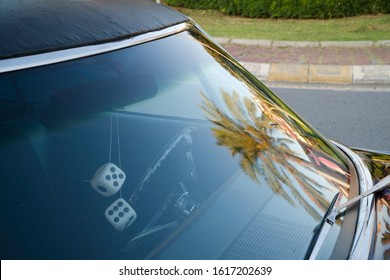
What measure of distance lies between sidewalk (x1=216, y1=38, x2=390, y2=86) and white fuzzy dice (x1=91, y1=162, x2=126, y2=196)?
6224 mm

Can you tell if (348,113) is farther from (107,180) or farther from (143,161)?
(107,180)

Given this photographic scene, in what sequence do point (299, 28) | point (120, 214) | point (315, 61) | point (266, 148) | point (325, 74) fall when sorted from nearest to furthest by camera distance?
point (120, 214), point (266, 148), point (325, 74), point (315, 61), point (299, 28)

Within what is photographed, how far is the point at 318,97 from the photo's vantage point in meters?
6.69

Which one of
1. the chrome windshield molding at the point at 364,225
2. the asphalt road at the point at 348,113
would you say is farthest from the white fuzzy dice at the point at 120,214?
the asphalt road at the point at 348,113

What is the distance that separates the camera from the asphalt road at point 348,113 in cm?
522

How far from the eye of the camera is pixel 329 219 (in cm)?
161

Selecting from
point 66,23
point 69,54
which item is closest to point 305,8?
point 66,23

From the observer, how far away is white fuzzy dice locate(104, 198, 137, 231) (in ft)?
4.89

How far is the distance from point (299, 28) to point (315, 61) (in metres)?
2.81

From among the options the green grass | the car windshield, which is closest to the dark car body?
the car windshield

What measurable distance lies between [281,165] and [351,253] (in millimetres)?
447

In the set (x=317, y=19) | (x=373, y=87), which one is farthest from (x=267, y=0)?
(x=373, y=87)

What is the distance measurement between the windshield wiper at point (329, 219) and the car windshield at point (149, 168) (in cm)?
2

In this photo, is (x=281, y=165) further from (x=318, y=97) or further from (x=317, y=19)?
(x=317, y=19)
